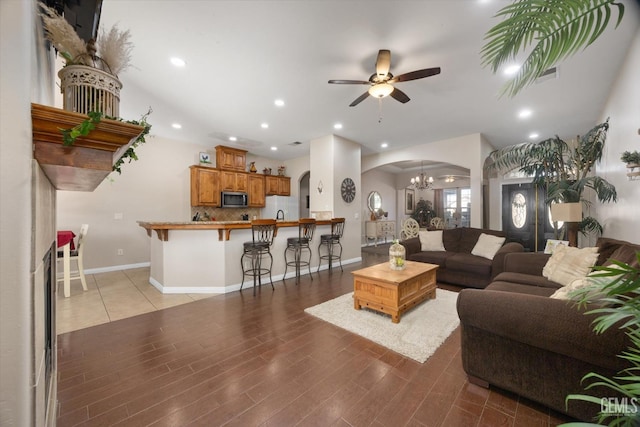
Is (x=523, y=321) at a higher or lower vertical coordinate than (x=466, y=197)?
lower

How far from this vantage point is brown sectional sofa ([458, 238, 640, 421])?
129 cm

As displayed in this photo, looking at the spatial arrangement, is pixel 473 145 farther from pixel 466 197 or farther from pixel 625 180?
pixel 466 197

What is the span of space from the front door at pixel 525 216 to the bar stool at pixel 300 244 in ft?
17.9

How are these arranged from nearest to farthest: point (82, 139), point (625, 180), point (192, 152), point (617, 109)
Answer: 1. point (82, 139)
2. point (625, 180)
3. point (617, 109)
4. point (192, 152)

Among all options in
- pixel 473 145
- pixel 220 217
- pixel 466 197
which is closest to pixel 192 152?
pixel 220 217

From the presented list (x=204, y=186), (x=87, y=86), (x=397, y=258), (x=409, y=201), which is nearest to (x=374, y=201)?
(x=409, y=201)

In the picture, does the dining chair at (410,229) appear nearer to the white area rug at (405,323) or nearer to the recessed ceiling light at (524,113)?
the recessed ceiling light at (524,113)

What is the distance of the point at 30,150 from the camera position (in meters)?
0.76

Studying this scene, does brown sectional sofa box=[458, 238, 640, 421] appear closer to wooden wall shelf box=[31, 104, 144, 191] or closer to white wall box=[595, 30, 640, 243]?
white wall box=[595, 30, 640, 243]

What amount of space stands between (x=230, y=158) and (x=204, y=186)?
1.05 meters

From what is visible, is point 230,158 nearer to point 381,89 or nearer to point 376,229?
point 381,89

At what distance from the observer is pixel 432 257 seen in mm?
4176

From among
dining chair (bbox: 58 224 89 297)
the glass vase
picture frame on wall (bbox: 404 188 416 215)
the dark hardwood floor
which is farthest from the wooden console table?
dining chair (bbox: 58 224 89 297)

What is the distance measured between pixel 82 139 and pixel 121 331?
2.57m
